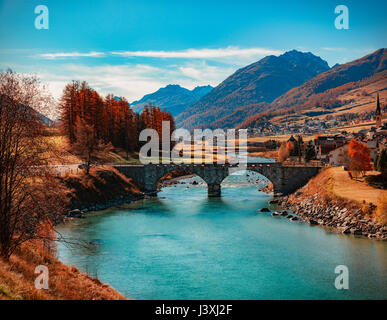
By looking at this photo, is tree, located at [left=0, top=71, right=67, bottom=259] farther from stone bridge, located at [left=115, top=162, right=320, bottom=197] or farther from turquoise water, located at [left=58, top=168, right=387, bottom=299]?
stone bridge, located at [left=115, top=162, right=320, bottom=197]

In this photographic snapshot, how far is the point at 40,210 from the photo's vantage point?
838 inches

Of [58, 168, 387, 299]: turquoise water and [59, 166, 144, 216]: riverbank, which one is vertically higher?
[59, 166, 144, 216]: riverbank

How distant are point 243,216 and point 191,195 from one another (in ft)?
72.8

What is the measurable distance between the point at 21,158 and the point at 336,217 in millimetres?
43782

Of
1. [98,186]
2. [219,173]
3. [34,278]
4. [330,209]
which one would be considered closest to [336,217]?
[330,209]

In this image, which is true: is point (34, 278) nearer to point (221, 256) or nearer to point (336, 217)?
point (221, 256)

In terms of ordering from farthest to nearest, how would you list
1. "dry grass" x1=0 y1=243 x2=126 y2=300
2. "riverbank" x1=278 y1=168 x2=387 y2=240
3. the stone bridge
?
the stone bridge, "riverbank" x1=278 y1=168 x2=387 y2=240, "dry grass" x1=0 y1=243 x2=126 y2=300

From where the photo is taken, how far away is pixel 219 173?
79.7 m

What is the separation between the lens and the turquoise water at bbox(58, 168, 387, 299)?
100ft

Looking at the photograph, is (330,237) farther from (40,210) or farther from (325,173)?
(40,210)

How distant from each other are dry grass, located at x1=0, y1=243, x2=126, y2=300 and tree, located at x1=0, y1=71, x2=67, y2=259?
1383mm

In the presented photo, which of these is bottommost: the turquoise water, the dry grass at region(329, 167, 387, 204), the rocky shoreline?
the turquoise water

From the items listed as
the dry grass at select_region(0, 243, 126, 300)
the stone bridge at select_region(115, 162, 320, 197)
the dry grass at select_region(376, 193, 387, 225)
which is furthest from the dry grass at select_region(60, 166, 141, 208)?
the dry grass at select_region(376, 193, 387, 225)
